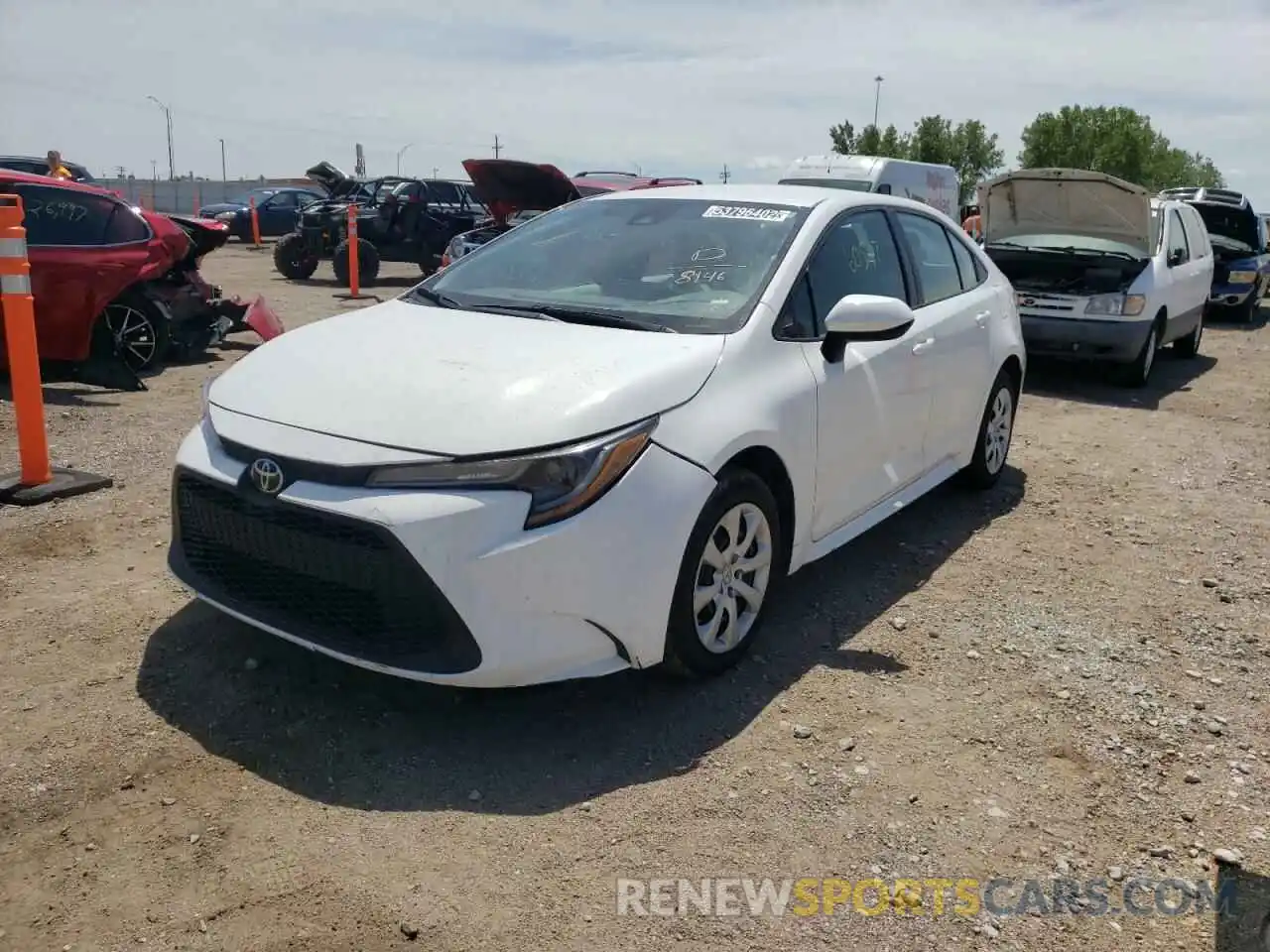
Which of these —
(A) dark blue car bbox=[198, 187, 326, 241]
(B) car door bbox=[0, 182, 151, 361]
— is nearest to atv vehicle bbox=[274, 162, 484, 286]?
(B) car door bbox=[0, 182, 151, 361]

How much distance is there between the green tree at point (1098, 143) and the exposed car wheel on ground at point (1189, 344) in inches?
2342

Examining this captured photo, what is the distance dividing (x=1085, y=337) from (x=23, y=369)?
8040mm

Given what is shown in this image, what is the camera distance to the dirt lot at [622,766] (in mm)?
2514

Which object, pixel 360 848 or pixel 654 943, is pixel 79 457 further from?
pixel 654 943

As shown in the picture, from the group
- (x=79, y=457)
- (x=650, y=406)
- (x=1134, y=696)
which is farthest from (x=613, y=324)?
(x=79, y=457)

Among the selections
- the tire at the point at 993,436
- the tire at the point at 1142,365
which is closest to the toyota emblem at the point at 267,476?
the tire at the point at 993,436

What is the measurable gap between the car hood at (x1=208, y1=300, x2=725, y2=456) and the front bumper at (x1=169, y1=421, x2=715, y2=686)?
0.17 m

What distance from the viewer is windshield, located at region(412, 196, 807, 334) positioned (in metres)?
3.79

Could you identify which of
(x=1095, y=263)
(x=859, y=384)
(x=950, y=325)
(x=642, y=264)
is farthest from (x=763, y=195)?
(x=1095, y=263)

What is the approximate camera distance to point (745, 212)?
4.29 metres

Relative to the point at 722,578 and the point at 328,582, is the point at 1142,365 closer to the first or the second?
the point at 722,578

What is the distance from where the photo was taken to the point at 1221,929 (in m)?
2.57

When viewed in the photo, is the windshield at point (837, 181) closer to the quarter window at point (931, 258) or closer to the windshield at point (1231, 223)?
the windshield at point (1231, 223)

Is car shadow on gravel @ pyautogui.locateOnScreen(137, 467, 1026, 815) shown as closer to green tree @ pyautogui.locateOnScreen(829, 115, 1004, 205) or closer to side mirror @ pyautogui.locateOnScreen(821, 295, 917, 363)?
side mirror @ pyautogui.locateOnScreen(821, 295, 917, 363)
